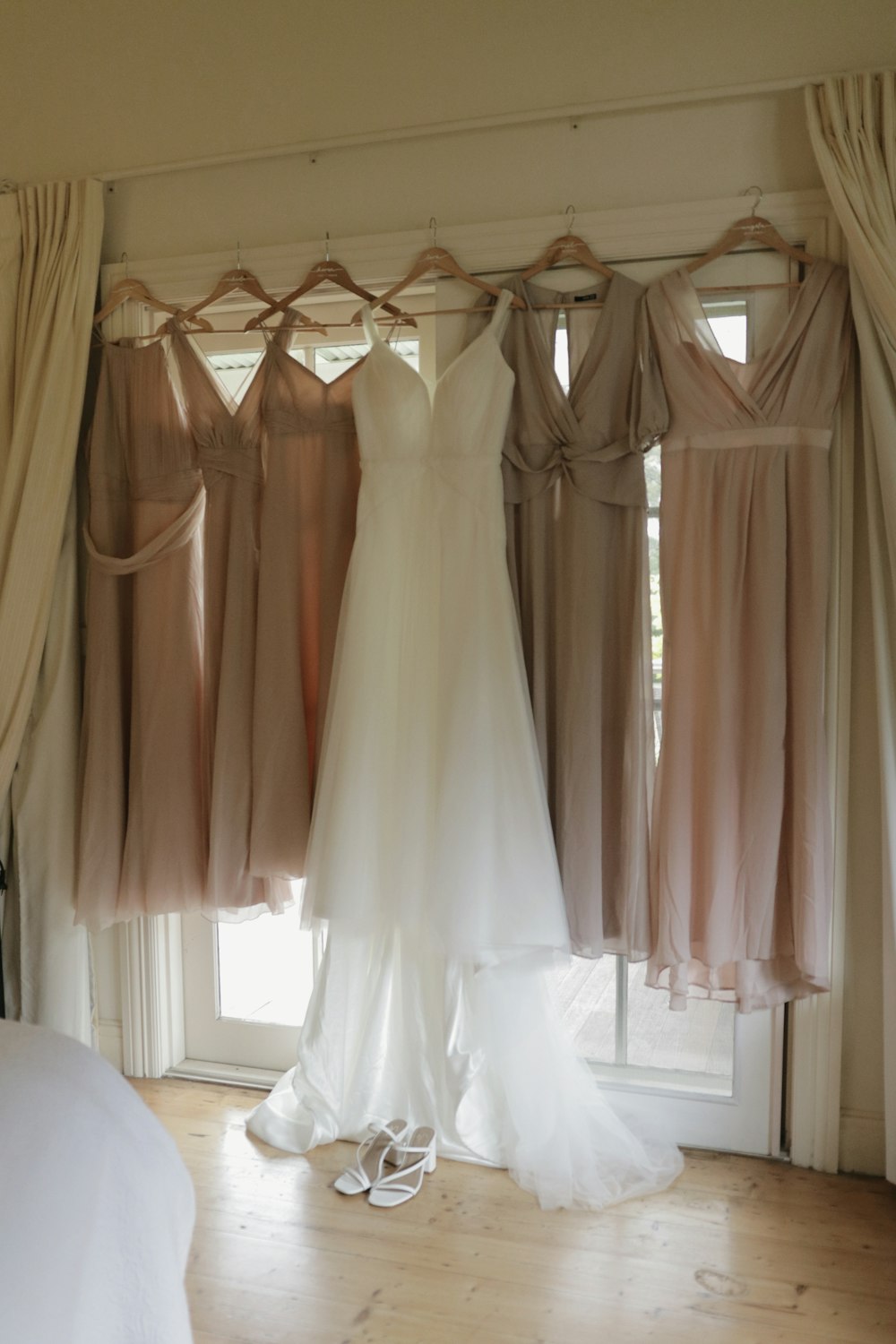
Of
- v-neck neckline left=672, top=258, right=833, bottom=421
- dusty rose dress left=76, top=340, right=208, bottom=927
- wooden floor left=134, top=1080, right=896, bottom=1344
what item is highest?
v-neck neckline left=672, top=258, right=833, bottom=421

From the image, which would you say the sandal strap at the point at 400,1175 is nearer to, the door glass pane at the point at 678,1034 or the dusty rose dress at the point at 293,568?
the door glass pane at the point at 678,1034

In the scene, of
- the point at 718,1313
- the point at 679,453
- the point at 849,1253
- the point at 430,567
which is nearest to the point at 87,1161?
the point at 718,1313

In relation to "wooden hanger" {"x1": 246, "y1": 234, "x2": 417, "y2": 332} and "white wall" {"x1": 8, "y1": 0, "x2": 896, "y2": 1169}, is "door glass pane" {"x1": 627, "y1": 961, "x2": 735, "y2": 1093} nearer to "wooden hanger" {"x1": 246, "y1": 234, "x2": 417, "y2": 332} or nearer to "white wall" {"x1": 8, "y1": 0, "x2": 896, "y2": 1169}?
"white wall" {"x1": 8, "y1": 0, "x2": 896, "y2": 1169}

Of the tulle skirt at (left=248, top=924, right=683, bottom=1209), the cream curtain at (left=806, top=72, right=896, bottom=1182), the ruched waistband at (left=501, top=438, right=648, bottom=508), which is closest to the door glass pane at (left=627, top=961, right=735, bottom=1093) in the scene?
the tulle skirt at (left=248, top=924, right=683, bottom=1209)

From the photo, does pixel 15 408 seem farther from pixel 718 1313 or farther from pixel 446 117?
pixel 718 1313

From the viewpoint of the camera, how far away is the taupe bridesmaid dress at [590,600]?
7.04 feet

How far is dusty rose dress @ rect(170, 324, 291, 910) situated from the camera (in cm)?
239

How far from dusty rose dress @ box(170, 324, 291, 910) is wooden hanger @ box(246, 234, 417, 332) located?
0.06m

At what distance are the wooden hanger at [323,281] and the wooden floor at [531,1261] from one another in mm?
1916

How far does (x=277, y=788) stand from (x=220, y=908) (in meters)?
0.35

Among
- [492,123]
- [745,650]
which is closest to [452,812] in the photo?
[745,650]

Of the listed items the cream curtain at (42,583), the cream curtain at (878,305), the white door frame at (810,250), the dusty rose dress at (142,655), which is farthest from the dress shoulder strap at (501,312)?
the cream curtain at (42,583)

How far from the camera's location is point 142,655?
8.09 ft

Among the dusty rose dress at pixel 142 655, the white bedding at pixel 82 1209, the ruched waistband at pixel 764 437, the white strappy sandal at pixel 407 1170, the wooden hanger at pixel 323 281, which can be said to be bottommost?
the white strappy sandal at pixel 407 1170
